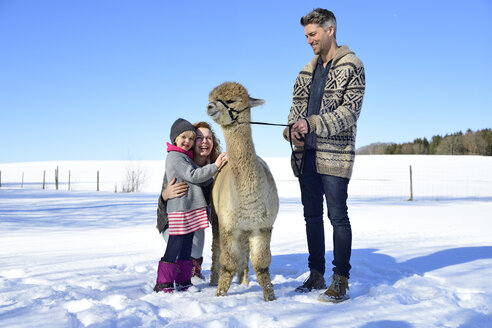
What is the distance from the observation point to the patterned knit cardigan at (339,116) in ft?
10.9

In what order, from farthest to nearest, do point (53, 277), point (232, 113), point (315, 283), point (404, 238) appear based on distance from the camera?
point (404, 238) → point (53, 277) → point (315, 283) → point (232, 113)

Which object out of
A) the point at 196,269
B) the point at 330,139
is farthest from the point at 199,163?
the point at 330,139

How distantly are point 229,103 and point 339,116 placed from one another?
937 mm

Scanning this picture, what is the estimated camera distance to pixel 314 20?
348cm

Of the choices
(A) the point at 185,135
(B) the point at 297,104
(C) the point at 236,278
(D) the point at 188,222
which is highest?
(B) the point at 297,104

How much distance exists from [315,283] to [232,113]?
1.85 meters

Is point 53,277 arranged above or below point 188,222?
below

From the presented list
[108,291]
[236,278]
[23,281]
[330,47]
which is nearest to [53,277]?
[23,281]

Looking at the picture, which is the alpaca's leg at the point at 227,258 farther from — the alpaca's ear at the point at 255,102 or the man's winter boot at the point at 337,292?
the alpaca's ear at the point at 255,102

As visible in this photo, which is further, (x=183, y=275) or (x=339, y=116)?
(x=183, y=275)

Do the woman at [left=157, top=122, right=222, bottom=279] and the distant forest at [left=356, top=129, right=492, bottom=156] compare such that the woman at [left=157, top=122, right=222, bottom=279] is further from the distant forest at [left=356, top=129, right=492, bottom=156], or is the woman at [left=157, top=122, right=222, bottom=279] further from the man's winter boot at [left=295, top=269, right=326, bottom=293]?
the distant forest at [left=356, top=129, right=492, bottom=156]

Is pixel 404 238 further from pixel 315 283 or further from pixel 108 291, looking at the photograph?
pixel 108 291

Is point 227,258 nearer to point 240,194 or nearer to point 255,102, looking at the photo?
point 240,194

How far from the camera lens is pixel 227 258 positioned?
3.46m
